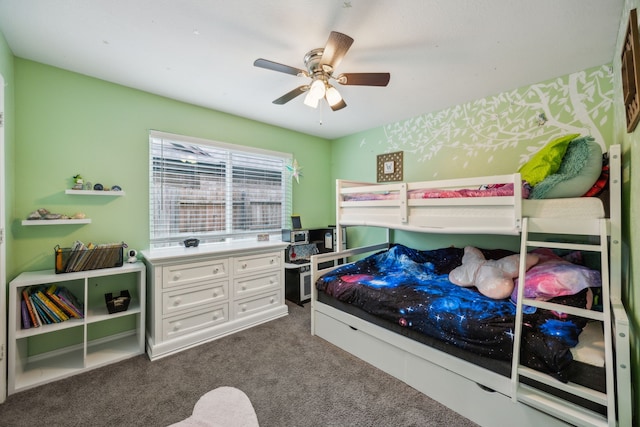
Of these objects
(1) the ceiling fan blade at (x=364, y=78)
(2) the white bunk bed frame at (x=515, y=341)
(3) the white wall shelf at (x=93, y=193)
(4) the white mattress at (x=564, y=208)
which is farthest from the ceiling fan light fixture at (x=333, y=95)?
(3) the white wall shelf at (x=93, y=193)

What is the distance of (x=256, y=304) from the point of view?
9.46 feet

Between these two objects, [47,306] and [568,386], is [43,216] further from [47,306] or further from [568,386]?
[568,386]

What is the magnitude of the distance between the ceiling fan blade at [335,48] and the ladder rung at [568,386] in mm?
2060

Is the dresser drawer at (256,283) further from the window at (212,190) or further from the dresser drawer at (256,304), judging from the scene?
the window at (212,190)

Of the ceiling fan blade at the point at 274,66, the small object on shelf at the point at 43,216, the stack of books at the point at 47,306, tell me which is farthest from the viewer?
the small object on shelf at the point at 43,216

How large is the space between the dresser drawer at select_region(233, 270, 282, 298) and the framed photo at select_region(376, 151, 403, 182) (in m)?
1.97

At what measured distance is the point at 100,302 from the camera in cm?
237

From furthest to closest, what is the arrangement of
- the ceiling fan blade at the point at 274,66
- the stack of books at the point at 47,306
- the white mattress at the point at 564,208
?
the stack of books at the point at 47,306 < the ceiling fan blade at the point at 274,66 < the white mattress at the point at 564,208

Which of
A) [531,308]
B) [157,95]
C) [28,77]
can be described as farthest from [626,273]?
[28,77]

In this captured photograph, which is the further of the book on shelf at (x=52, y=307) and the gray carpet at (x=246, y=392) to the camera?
the book on shelf at (x=52, y=307)

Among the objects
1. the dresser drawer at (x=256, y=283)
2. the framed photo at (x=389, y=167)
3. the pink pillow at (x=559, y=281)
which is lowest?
the dresser drawer at (x=256, y=283)

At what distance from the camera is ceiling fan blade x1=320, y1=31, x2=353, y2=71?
1.46 meters

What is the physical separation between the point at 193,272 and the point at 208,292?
26 cm

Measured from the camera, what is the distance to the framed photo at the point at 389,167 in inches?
140
